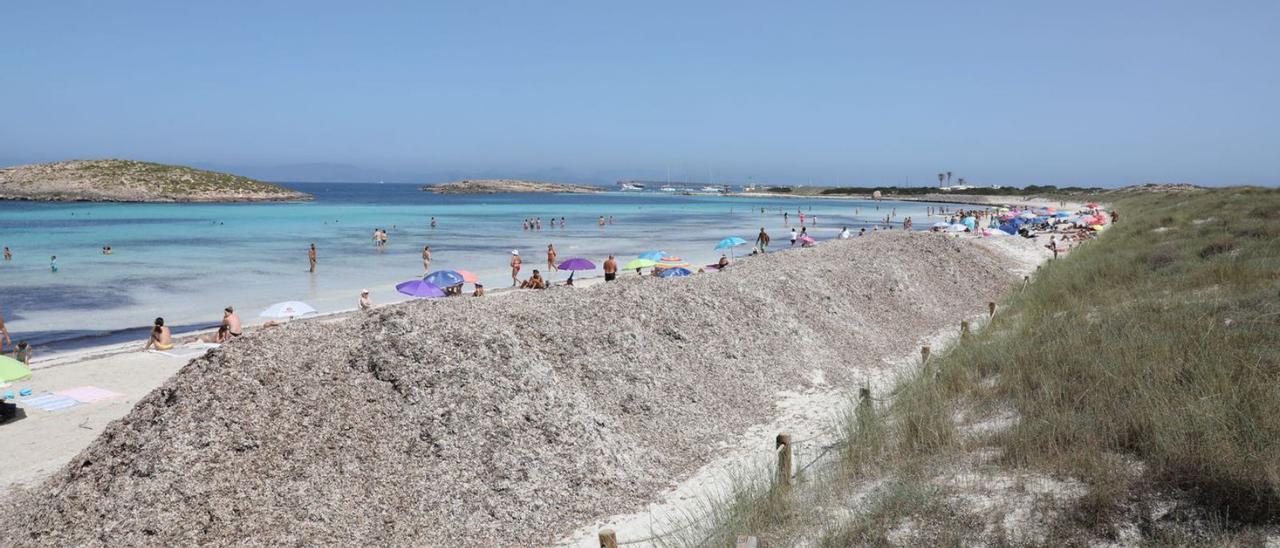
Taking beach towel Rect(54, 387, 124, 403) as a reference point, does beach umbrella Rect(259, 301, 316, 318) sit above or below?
above

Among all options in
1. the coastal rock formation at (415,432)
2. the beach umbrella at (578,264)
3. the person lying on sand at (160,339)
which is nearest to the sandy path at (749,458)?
the coastal rock formation at (415,432)

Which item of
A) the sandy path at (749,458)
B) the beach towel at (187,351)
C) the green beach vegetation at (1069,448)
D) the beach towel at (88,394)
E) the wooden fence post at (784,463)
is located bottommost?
the beach towel at (187,351)

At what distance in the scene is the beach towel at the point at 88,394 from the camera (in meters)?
11.7

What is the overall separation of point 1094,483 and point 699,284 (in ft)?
29.8

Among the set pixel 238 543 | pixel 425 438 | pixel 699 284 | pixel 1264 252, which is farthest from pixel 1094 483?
pixel 1264 252

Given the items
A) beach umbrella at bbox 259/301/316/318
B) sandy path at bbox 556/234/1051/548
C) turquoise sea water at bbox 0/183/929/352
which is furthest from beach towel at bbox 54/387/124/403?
sandy path at bbox 556/234/1051/548

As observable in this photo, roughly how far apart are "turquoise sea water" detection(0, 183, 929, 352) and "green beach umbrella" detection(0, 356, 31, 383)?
726cm

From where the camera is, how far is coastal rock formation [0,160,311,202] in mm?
91375

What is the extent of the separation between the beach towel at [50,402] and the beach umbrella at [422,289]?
7535 mm

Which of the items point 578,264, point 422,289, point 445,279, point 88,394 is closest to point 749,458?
point 88,394

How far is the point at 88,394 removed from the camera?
11.8 meters

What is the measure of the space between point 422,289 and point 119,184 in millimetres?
94751

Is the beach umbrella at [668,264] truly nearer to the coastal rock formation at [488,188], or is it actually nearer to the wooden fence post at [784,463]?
the wooden fence post at [784,463]

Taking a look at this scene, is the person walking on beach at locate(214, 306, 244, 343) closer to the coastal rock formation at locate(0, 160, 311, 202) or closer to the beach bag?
the beach bag
